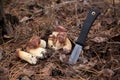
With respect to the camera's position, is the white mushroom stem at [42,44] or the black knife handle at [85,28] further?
the white mushroom stem at [42,44]

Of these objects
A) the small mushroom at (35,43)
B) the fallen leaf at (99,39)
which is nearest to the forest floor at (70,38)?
the fallen leaf at (99,39)

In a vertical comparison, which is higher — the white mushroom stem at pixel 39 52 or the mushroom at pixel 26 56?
the white mushroom stem at pixel 39 52

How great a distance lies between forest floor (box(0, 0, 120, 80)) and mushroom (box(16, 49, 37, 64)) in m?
0.04

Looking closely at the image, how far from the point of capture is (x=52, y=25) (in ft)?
10.0

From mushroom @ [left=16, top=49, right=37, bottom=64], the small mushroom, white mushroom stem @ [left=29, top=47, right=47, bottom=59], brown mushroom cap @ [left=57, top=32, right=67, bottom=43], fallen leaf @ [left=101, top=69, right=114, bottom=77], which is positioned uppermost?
brown mushroom cap @ [left=57, top=32, right=67, bottom=43]

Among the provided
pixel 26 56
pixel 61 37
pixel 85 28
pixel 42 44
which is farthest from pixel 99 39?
pixel 26 56

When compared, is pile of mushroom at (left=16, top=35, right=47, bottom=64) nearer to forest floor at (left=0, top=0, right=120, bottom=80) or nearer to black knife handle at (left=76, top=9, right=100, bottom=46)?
forest floor at (left=0, top=0, right=120, bottom=80)

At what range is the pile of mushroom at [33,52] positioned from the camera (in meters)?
2.54

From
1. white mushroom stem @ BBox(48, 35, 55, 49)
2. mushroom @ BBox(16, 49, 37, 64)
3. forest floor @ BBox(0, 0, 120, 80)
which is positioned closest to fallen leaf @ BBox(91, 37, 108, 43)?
forest floor @ BBox(0, 0, 120, 80)

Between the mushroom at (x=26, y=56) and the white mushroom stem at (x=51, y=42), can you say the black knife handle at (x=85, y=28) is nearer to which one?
the white mushroom stem at (x=51, y=42)

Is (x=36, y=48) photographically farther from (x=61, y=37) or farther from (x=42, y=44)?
(x=61, y=37)

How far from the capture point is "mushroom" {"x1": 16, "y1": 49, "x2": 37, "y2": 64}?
254 cm

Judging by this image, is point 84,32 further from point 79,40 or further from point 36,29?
point 36,29

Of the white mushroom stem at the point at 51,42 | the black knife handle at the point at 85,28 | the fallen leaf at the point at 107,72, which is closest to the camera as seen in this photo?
the fallen leaf at the point at 107,72
